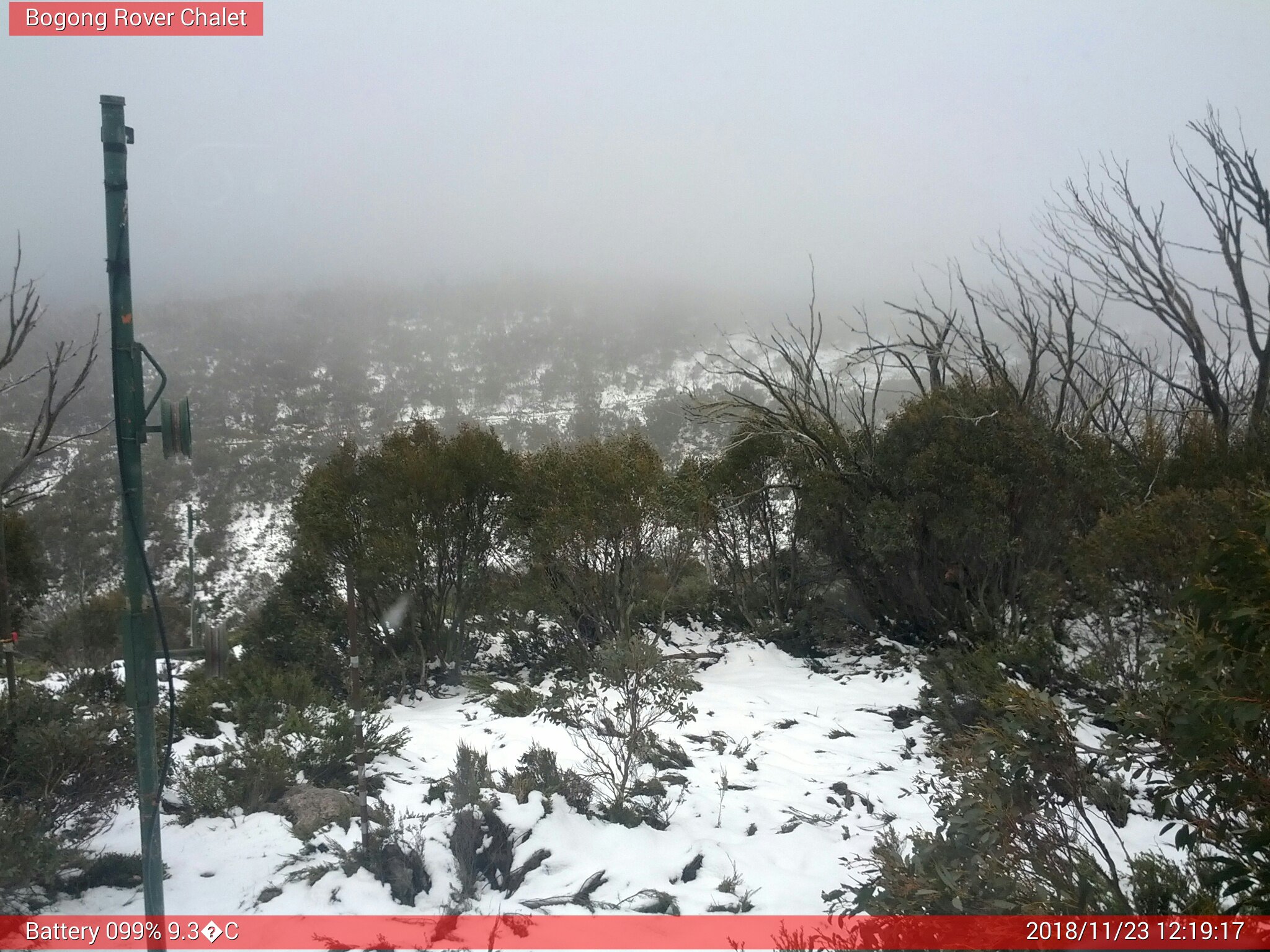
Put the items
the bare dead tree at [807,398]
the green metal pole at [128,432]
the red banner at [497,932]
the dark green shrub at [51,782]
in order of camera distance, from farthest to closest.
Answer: the bare dead tree at [807,398] < the dark green shrub at [51,782] < the red banner at [497,932] < the green metal pole at [128,432]

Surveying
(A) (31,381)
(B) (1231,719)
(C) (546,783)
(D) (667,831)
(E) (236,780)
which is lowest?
(D) (667,831)

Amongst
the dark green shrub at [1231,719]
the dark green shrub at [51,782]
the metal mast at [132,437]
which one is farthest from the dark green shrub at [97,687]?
the dark green shrub at [1231,719]

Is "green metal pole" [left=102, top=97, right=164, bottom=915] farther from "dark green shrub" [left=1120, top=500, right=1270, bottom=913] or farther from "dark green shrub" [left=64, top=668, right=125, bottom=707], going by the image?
"dark green shrub" [left=1120, top=500, right=1270, bottom=913]

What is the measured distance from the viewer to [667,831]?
5.40m

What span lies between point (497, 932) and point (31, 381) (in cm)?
521

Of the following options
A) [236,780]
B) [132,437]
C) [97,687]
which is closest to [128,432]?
[132,437]

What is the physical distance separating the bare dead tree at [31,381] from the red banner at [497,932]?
1.78m

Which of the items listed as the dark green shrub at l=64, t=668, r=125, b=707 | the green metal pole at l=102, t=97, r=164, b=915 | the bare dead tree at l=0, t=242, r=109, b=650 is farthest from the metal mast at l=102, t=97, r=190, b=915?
the dark green shrub at l=64, t=668, r=125, b=707

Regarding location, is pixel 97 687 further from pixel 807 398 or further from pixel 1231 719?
pixel 807 398

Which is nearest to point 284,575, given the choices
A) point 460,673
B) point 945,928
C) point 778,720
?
point 460,673

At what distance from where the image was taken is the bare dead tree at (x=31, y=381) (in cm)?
499

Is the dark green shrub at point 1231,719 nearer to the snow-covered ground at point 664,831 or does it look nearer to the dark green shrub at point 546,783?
the snow-covered ground at point 664,831

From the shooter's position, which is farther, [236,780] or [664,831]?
[236,780]

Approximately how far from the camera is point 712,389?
1555 centimetres
